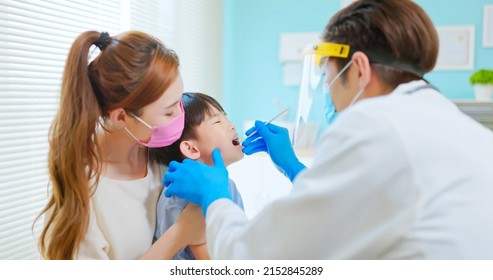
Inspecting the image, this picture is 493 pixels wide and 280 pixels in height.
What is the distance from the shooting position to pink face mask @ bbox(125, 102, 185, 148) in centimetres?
149

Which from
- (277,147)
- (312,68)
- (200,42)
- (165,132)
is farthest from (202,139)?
(200,42)

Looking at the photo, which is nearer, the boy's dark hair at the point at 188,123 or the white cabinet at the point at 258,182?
the boy's dark hair at the point at 188,123

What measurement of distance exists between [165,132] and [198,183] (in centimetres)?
24

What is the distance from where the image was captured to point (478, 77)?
331 centimetres

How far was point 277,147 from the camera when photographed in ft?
5.90

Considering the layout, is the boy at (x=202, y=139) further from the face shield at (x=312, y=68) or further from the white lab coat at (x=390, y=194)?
the white lab coat at (x=390, y=194)

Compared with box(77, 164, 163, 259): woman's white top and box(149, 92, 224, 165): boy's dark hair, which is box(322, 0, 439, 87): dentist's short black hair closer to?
box(149, 92, 224, 165): boy's dark hair

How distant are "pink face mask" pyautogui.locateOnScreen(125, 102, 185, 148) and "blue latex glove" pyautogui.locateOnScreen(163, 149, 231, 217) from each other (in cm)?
11

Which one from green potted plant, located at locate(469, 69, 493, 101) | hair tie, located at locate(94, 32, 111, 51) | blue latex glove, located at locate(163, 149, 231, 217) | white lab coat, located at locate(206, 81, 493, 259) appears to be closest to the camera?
white lab coat, located at locate(206, 81, 493, 259)

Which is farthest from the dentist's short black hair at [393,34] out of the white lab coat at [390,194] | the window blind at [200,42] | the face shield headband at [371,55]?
the window blind at [200,42]

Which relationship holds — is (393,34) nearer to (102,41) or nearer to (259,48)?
(102,41)

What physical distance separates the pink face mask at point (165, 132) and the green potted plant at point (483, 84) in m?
2.56

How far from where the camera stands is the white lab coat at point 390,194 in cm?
90

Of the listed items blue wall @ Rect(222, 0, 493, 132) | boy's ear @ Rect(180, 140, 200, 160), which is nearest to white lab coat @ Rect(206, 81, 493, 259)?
boy's ear @ Rect(180, 140, 200, 160)
